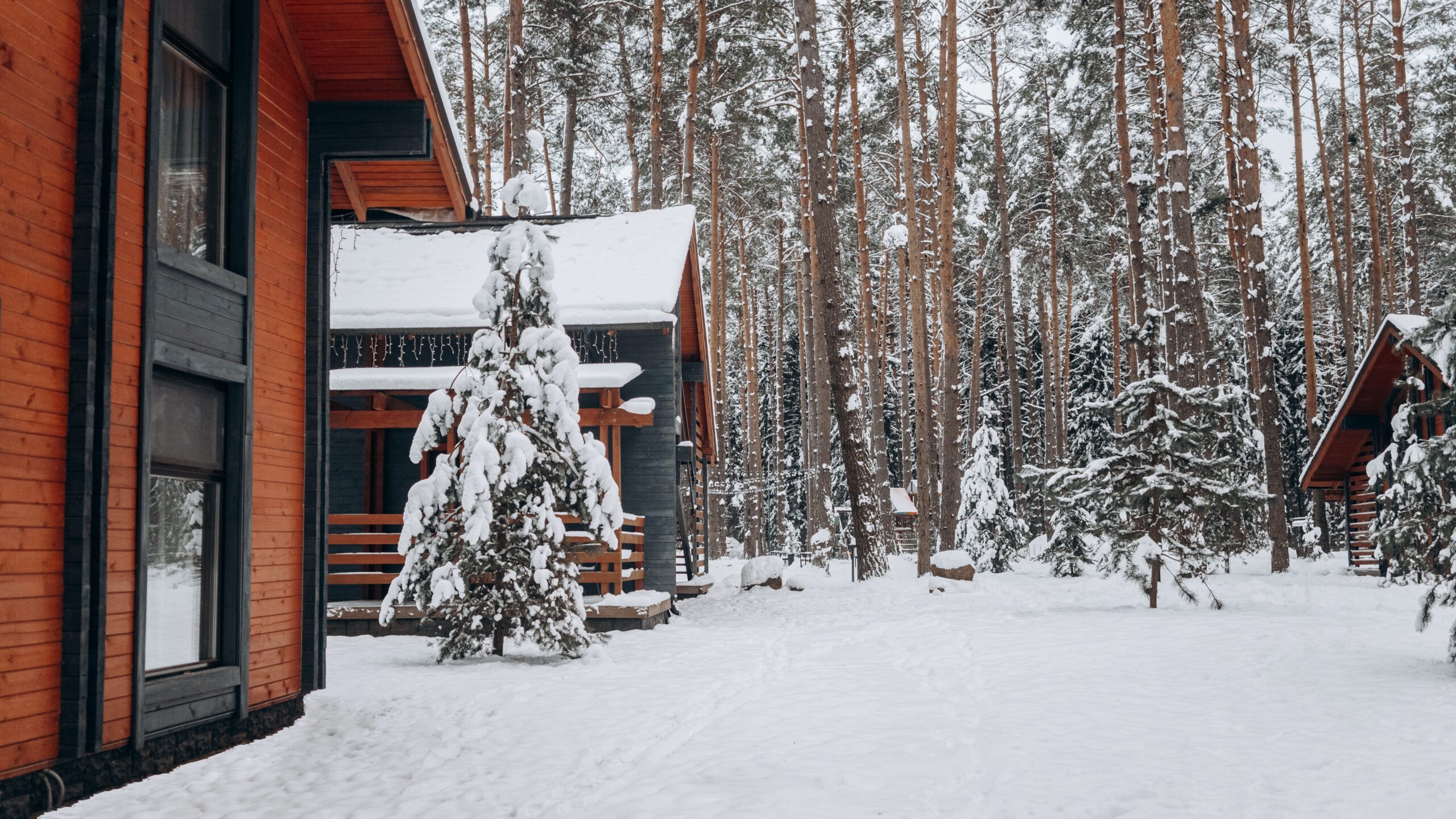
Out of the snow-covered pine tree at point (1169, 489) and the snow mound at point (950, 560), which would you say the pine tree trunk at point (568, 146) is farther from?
the snow-covered pine tree at point (1169, 489)

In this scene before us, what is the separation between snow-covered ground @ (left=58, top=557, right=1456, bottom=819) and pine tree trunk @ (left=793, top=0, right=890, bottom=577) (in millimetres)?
6452

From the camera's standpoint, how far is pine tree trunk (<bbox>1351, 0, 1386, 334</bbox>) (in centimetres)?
2422

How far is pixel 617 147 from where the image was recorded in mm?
30438

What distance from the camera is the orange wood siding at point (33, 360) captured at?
16.5ft

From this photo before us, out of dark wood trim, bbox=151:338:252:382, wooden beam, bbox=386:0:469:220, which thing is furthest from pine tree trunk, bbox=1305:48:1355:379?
dark wood trim, bbox=151:338:252:382

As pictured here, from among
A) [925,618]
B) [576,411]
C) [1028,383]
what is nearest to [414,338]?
[576,411]

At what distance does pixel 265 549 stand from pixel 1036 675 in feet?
18.8

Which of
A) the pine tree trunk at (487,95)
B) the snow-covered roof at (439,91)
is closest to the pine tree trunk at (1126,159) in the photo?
the pine tree trunk at (487,95)

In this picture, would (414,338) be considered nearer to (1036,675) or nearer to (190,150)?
(190,150)

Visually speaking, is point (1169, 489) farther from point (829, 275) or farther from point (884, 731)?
point (884, 731)

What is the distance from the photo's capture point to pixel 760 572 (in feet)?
66.8

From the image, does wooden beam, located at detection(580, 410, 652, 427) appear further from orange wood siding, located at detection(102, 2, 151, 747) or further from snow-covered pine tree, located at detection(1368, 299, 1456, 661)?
orange wood siding, located at detection(102, 2, 151, 747)

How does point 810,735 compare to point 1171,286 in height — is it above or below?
below

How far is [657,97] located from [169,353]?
18.0 metres
